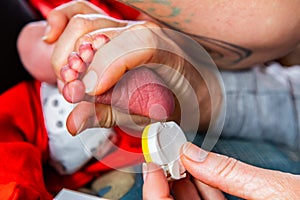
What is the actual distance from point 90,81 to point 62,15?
6.9 inches

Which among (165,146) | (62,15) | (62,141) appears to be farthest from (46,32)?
(165,146)

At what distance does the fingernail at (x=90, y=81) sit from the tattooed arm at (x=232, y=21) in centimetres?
11

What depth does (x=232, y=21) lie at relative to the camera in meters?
0.55

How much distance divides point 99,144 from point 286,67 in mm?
306

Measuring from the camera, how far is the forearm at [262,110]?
0.61 metres

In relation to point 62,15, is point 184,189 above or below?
below

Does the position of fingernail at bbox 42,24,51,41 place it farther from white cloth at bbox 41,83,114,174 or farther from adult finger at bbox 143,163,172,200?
adult finger at bbox 143,163,172,200

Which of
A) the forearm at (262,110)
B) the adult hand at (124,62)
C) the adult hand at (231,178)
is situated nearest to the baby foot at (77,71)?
the adult hand at (124,62)

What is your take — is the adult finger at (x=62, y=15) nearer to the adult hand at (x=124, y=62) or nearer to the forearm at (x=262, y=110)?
the adult hand at (x=124, y=62)

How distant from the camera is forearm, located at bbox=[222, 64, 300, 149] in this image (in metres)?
0.61

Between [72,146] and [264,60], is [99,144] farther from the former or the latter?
[264,60]

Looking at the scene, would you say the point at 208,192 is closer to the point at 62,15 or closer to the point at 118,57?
the point at 118,57

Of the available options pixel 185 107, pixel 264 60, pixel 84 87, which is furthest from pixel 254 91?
pixel 84 87

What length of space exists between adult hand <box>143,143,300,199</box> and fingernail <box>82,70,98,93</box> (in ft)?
0.32
